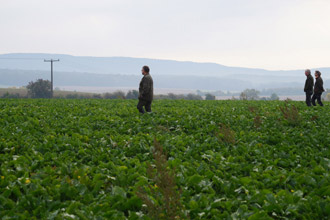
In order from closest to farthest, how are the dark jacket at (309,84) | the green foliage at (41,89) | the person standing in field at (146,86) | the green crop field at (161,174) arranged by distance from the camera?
the green crop field at (161,174) < the person standing in field at (146,86) < the dark jacket at (309,84) < the green foliage at (41,89)

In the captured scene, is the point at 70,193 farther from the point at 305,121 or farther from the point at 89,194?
the point at 305,121

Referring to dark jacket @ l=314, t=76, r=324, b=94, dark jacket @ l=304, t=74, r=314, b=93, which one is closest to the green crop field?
dark jacket @ l=304, t=74, r=314, b=93

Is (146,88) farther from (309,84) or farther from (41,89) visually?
(41,89)

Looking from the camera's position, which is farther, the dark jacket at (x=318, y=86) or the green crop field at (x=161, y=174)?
the dark jacket at (x=318, y=86)

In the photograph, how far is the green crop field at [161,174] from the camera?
17.5 ft

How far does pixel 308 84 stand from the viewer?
19031 millimetres

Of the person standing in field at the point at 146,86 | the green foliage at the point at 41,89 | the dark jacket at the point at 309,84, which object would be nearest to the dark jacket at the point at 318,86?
the dark jacket at the point at 309,84

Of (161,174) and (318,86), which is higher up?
(318,86)

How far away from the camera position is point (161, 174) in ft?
15.3

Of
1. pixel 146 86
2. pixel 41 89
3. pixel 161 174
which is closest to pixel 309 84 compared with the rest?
pixel 146 86

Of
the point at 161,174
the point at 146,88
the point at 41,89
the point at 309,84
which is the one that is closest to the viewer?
the point at 161,174

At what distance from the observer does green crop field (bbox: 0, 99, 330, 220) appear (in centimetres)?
533

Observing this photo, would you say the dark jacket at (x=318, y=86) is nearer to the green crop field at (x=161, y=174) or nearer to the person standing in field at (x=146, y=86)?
the green crop field at (x=161, y=174)

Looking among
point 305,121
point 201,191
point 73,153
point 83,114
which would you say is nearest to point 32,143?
point 73,153
